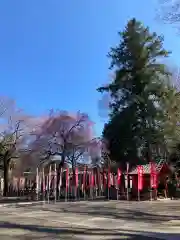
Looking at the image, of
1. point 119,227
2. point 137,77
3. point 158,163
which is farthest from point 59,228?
point 137,77

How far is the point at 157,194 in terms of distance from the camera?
32.5 m

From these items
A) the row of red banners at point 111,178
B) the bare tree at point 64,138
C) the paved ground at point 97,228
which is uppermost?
the bare tree at point 64,138

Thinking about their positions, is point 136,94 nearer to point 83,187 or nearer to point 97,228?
point 83,187

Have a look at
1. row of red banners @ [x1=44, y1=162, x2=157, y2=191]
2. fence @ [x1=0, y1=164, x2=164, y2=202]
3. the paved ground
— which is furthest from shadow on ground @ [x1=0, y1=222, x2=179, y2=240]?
fence @ [x1=0, y1=164, x2=164, y2=202]

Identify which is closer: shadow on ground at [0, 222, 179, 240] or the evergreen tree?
shadow on ground at [0, 222, 179, 240]

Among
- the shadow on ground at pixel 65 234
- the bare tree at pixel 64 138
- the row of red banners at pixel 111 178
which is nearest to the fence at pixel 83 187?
the row of red banners at pixel 111 178

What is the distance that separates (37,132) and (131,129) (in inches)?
664

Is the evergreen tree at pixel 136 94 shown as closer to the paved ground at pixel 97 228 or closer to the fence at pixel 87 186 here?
the fence at pixel 87 186

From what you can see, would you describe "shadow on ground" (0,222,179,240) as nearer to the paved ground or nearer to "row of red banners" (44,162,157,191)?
the paved ground

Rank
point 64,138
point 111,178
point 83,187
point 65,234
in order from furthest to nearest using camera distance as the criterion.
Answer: point 64,138 → point 83,187 → point 111,178 → point 65,234

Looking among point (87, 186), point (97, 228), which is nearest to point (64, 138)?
point (87, 186)

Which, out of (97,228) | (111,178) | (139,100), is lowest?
(97,228)

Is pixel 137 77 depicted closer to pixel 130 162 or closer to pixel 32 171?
pixel 130 162

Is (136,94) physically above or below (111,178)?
above
